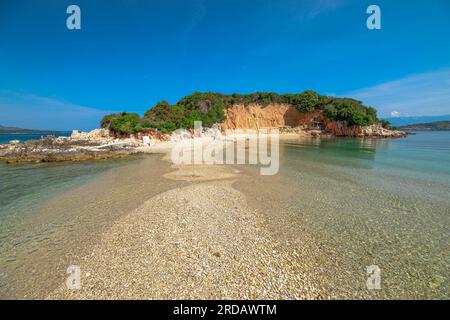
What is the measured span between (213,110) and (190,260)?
47006 millimetres

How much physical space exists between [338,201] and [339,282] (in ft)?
15.7

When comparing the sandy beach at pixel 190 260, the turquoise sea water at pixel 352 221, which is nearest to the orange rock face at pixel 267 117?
the turquoise sea water at pixel 352 221

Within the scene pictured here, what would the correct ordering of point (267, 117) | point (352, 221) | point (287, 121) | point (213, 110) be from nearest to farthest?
point (352, 221) < point (213, 110) < point (267, 117) < point (287, 121)

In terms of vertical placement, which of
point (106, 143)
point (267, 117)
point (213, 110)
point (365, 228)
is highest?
point (213, 110)

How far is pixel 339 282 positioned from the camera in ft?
11.4

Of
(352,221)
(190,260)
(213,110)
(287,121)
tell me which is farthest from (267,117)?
(190,260)

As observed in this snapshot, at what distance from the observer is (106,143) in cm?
2777

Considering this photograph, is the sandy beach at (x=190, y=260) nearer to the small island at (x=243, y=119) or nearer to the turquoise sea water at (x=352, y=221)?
the turquoise sea water at (x=352, y=221)

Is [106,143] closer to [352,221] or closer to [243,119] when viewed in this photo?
[352,221]

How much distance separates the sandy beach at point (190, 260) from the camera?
3176 mm

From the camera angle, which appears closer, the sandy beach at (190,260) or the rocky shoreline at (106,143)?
the sandy beach at (190,260)

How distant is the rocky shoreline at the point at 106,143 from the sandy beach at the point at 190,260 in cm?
1824
